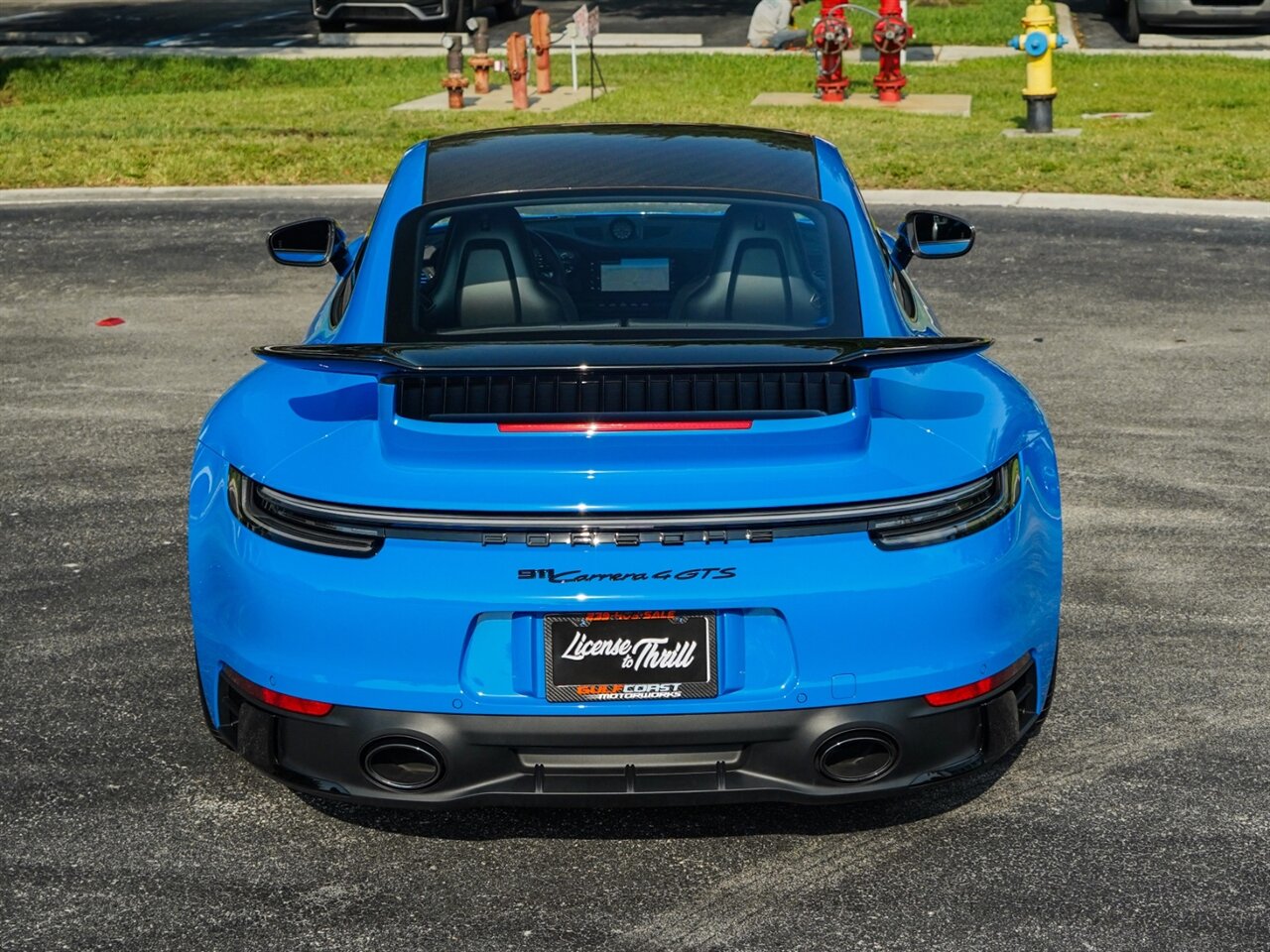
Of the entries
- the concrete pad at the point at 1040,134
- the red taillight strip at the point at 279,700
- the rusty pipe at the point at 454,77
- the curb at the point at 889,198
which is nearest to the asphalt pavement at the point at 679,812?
the red taillight strip at the point at 279,700

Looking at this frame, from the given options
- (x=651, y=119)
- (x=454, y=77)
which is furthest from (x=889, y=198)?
(x=454, y=77)

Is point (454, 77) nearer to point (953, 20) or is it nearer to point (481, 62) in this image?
point (481, 62)

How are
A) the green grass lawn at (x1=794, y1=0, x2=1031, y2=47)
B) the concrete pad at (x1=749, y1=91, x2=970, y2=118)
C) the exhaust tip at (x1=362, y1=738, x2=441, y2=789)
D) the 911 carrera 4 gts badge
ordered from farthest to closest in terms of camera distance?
the green grass lawn at (x1=794, y1=0, x2=1031, y2=47)
the concrete pad at (x1=749, y1=91, x2=970, y2=118)
the exhaust tip at (x1=362, y1=738, x2=441, y2=789)
the 911 carrera 4 gts badge

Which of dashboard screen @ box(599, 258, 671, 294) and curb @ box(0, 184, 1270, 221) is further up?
dashboard screen @ box(599, 258, 671, 294)

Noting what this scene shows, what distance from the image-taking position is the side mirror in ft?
19.4

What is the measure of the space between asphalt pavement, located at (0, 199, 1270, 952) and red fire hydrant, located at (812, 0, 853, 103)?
11897 mm

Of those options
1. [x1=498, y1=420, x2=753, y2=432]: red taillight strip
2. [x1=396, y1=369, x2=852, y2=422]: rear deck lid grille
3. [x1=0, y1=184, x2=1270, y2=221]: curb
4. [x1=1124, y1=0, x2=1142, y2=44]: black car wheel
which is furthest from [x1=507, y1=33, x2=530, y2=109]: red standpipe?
[x1=498, y1=420, x2=753, y2=432]: red taillight strip

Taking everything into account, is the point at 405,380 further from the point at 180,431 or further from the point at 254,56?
the point at 254,56

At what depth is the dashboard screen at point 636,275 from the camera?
4.92m

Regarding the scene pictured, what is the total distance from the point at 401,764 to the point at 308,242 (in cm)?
260

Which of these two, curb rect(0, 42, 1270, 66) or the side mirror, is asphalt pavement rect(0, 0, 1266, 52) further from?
the side mirror

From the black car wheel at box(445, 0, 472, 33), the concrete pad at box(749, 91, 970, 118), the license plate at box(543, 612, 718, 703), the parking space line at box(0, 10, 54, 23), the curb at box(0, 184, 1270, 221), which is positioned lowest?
the concrete pad at box(749, 91, 970, 118)

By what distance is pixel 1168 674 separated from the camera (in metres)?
5.20

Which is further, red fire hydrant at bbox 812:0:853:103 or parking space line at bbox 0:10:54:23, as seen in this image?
parking space line at bbox 0:10:54:23
